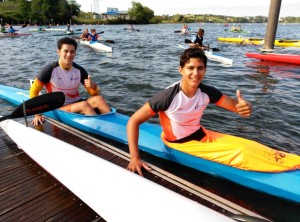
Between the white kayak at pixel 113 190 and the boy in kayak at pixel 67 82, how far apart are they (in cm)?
169

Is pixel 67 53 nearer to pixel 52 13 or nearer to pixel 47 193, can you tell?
pixel 47 193

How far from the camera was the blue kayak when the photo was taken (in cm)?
352

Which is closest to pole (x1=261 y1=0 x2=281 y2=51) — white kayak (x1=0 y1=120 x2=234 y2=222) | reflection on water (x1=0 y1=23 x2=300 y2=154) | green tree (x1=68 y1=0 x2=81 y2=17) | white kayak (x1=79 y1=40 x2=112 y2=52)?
reflection on water (x1=0 y1=23 x2=300 y2=154)

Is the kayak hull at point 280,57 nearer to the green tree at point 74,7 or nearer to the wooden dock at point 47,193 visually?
the wooden dock at point 47,193

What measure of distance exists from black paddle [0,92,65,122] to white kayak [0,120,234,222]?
85cm

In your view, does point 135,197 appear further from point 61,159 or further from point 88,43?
point 88,43

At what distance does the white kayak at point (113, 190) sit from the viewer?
2.47 metres

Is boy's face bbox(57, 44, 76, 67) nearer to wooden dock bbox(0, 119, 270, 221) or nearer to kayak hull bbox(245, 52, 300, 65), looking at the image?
wooden dock bbox(0, 119, 270, 221)

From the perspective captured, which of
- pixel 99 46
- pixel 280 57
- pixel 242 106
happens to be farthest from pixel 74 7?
pixel 242 106

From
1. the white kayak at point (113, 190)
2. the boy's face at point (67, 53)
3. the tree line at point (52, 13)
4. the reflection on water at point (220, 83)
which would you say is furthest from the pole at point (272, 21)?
the tree line at point (52, 13)

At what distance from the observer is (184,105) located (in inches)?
143

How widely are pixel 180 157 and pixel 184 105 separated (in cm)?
109

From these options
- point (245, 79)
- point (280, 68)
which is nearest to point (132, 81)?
point (245, 79)

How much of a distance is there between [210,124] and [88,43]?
1847 centimetres
